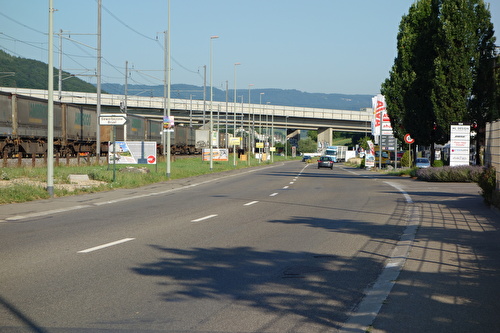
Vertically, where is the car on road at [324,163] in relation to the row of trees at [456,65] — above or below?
below

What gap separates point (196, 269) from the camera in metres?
8.93

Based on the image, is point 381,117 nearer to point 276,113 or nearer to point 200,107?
point 200,107

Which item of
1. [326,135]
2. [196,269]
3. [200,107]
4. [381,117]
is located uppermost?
[200,107]

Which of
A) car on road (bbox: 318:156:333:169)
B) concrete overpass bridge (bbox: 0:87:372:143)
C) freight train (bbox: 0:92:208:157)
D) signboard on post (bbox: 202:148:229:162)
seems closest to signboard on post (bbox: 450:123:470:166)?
freight train (bbox: 0:92:208:157)

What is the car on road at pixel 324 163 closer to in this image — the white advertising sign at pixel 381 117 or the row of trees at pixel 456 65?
the white advertising sign at pixel 381 117

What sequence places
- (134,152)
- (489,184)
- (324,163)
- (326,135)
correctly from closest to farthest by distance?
(489,184), (134,152), (324,163), (326,135)

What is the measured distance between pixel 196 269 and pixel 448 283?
3.24 metres

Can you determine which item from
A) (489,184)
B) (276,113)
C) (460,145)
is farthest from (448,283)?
(276,113)

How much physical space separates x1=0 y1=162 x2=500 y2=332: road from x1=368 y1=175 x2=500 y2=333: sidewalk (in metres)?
0.23

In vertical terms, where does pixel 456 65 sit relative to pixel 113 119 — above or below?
above

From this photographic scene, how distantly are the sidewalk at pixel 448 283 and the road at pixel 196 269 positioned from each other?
228 millimetres

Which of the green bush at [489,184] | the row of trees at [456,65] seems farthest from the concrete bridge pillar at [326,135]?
the green bush at [489,184]

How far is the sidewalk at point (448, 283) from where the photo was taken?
245 inches

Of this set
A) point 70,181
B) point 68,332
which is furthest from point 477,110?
point 68,332
